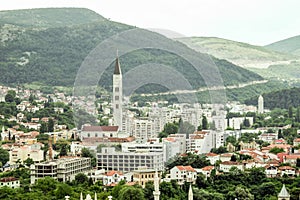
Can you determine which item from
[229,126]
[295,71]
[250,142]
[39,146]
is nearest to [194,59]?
[229,126]

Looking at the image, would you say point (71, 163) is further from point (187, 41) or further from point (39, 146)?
point (187, 41)

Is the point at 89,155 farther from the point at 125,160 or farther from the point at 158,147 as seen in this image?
the point at 158,147

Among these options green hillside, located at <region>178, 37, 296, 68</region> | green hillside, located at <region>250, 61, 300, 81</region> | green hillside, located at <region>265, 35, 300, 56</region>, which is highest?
green hillside, located at <region>265, 35, 300, 56</region>

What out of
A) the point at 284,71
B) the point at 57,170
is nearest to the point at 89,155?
the point at 57,170

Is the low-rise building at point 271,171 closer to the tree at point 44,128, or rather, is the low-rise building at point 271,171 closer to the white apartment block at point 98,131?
the white apartment block at point 98,131

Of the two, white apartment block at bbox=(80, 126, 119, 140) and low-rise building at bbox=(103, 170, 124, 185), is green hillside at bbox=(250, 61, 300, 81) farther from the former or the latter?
low-rise building at bbox=(103, 170, 124, 185)

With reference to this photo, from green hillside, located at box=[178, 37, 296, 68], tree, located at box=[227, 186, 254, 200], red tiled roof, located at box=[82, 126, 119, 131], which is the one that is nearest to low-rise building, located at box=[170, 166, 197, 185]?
tree, located at box=[227, 186, 254, 200]
